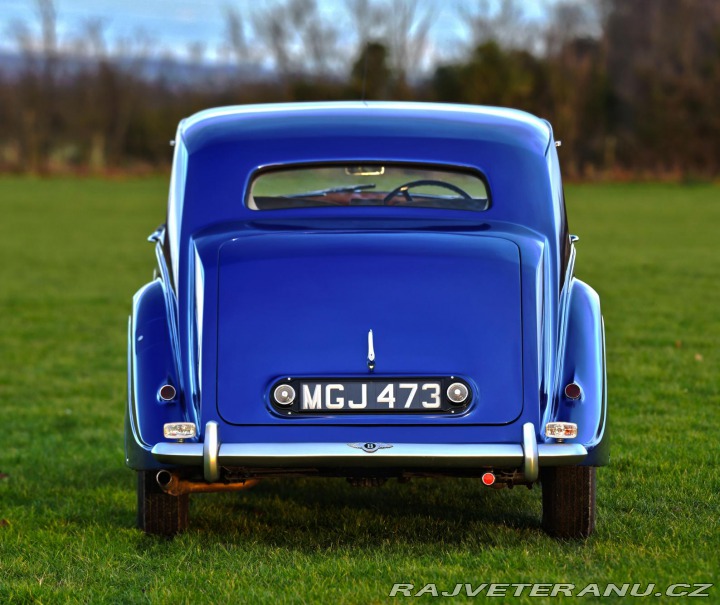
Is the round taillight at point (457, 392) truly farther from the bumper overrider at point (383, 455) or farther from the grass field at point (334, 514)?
the grass field at point (334, 514)

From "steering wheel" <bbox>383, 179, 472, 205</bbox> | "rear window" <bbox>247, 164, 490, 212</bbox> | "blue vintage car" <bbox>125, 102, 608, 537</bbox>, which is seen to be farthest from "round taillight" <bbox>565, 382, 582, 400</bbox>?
"steering wheel" <bbox>383, 179, 472, 205</bbox>

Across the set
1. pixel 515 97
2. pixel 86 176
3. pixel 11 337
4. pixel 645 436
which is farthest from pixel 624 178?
pixel 645 436

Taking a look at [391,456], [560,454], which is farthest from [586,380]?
[391,456]

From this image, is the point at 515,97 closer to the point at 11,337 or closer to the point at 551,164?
the point at 11,337

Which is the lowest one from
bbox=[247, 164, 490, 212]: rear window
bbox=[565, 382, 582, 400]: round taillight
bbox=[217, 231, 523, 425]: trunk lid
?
bbox=[565, 382, 582, 400]: round taillight

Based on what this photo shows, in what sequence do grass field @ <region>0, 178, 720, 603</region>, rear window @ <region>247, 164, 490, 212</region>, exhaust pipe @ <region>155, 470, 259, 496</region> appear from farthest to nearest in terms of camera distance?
rear window @ <region>247, 164, 490, 212</region> < exhaust pipe @ <region>155, 470, 259, 496</region> < grass field @ <region>0, 178, 720, 603</region>

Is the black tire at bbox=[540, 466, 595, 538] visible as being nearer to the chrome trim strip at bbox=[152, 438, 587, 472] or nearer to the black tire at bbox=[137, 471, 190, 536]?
the chrome trim strip at bbox=[152, 438, 587, 472]

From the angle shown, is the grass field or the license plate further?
the license plate

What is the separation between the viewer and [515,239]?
530 cm

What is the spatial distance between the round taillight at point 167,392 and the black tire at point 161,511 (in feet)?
1.62

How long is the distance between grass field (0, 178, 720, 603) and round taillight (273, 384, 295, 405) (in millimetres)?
616

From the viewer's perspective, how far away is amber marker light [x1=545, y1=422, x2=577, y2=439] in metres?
5.02

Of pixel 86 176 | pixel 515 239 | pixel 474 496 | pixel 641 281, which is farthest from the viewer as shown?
pixel 86 176

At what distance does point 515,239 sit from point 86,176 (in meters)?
57.4
